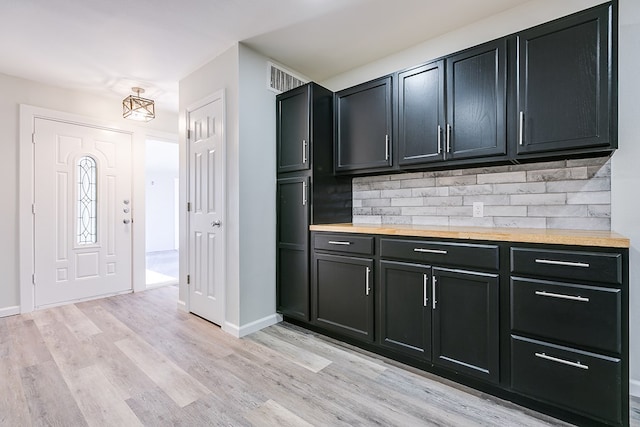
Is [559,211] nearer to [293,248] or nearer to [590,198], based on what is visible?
[590,198]

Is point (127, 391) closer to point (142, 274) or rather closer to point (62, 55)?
point (142, 274)

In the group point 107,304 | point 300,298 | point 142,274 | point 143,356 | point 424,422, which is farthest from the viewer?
point 142,274

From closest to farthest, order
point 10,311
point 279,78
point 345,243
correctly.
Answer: point 345,243 < point 279,78 < point 10,311

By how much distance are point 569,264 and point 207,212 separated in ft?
9.19

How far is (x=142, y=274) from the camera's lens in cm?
412

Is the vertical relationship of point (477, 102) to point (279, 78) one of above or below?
below

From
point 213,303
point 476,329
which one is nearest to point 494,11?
point 476,329

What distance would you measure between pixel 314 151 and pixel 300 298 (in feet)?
4.38

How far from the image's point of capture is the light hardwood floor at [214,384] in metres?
1.59

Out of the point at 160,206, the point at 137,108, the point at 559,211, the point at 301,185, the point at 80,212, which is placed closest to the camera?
the point at 559,211

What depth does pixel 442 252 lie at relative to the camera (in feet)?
6.23

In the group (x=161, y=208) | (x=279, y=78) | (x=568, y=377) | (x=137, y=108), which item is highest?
(x=279, y=78)

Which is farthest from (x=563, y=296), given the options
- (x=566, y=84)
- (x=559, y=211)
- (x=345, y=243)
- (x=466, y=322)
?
(x=345, y=243)

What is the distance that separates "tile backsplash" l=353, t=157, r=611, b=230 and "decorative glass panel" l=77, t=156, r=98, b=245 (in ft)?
11.0
